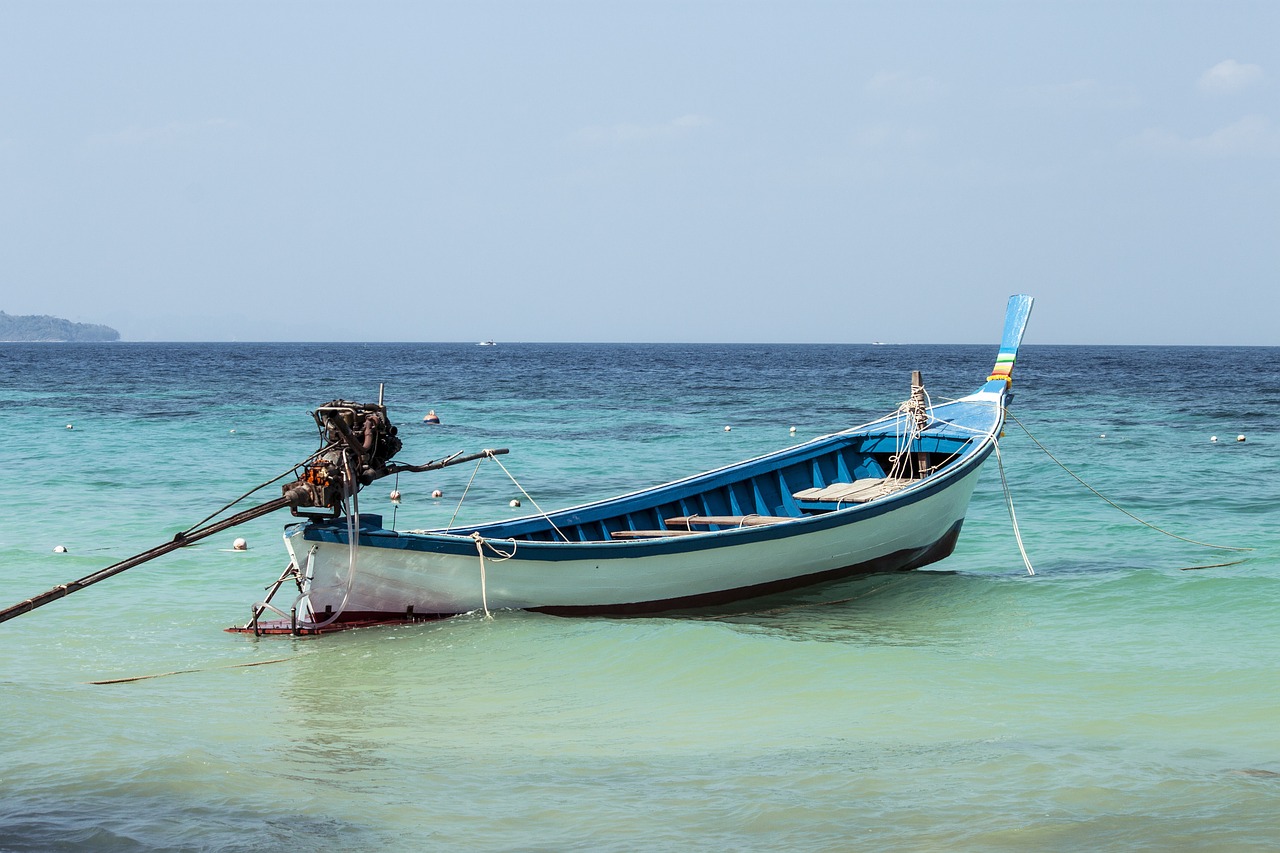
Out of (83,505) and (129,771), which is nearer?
(129,771)

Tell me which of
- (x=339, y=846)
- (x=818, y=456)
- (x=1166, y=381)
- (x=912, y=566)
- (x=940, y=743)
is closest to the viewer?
(x=339, y=846)

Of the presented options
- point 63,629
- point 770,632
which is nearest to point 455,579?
point 770,632

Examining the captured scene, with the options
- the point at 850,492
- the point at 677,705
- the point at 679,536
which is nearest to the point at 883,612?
the point at 850,492

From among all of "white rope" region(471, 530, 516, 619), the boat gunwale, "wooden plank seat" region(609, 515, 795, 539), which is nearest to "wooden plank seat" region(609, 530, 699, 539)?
"wooden plank seat" region(609, 515, 795, 539)

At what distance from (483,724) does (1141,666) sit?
5652 mm

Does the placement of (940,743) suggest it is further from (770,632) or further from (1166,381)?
(1166,381)

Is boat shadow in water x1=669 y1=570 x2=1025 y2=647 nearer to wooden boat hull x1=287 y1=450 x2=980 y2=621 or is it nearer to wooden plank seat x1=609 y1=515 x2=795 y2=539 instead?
wooden boat hull x1=287 y1=450 x2=980 y2=621

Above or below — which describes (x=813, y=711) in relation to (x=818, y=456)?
below

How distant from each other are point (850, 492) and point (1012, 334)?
4376 mm

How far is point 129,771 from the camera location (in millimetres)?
6676

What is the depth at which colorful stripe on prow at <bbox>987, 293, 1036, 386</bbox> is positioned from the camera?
1541cm

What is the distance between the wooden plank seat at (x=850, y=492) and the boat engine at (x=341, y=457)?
18.1ft

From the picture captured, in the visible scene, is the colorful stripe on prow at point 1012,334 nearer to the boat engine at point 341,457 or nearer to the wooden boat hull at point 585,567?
the wooden boat hull at point 585,567

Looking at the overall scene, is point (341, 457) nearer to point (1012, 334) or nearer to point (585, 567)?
point (585, 567)
